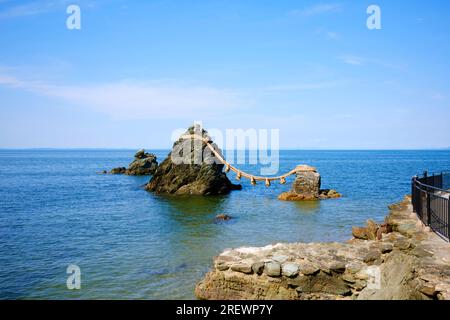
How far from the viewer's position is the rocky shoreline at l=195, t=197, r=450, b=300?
7953 millimetres

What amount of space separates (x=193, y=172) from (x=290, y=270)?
2912 cm

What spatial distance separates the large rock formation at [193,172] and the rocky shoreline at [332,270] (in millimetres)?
25688

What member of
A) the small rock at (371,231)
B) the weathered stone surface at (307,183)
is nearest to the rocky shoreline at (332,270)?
the small rock at (371,231)

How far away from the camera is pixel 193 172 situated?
1523 inches

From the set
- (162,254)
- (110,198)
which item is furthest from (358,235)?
(110,198)

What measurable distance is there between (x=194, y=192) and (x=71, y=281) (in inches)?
956

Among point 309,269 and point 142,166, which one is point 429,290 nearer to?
point 309,269

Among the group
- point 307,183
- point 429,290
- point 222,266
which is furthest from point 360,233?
point 307,183

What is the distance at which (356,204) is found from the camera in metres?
28.7

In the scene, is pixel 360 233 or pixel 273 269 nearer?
pixel 273 269

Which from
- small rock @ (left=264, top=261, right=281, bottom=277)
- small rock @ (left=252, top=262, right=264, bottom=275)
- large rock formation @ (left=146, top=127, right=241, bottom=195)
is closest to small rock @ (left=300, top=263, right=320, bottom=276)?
small rock @ (left=264, top=261, right=281, bottom=277)
